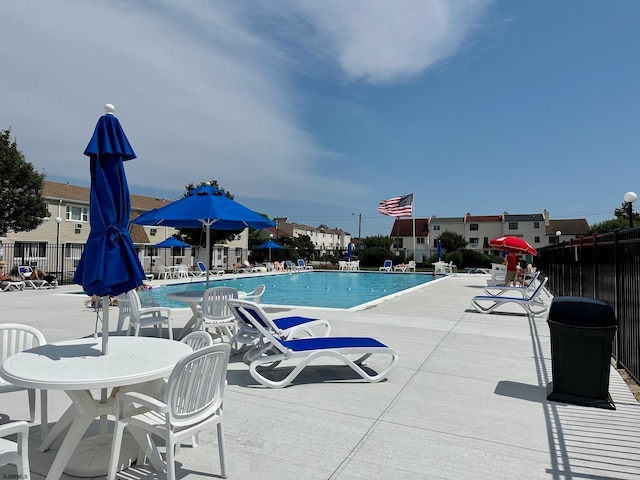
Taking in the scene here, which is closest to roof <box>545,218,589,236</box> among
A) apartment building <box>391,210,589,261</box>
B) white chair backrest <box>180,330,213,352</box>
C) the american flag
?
apartment building <box>391,210,589,261</box>

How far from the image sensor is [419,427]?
395 cm

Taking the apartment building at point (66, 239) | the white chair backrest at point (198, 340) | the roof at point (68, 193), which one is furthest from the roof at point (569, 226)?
the white chair backrest at point (198, 340)

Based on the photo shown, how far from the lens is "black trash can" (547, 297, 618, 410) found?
14.6 feet

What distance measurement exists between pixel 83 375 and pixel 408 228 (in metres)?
73.4

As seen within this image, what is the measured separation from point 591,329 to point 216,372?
367 centimetres

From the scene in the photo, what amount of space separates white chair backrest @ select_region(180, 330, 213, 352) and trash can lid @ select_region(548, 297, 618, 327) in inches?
138

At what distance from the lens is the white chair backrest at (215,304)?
6.80 meters

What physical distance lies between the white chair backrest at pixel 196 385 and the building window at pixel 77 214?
36411mm

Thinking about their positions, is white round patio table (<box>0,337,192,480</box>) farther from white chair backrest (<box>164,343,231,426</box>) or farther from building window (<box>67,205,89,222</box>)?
building window (<box>67,205,89,222</box>)

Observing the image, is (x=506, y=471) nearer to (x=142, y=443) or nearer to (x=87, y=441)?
(x=142, y=443)

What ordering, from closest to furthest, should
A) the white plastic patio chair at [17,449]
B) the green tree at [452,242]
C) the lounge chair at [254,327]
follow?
the white plastic patio chair at [17,449], the lounge chair at [254,327], the green tree at [452,242]

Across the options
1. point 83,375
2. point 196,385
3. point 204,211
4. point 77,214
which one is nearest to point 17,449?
point 83,375

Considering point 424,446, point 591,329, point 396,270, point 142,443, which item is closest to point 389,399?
point 424,446

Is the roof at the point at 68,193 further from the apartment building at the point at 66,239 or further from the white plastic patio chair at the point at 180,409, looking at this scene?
the white plastic patio chair at the point at 180,409
